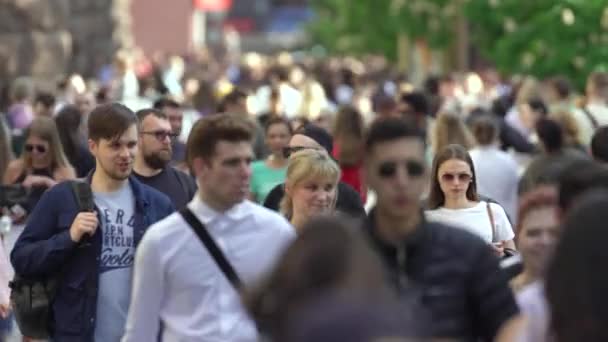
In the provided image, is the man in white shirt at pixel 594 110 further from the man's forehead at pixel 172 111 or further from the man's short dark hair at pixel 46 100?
the man's short dark hair at pixel 46 100

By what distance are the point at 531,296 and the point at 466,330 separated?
0.23 metres

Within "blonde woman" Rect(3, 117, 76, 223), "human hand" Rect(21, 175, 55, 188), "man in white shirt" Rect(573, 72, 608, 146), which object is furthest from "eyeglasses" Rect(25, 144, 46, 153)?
"man in white shirt" Rect(573, 72, 608, 146)

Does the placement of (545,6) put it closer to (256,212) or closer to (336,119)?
(336,119)

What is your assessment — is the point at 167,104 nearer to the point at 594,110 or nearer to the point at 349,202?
the point at 349,202

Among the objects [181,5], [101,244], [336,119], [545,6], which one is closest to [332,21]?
[181,5]

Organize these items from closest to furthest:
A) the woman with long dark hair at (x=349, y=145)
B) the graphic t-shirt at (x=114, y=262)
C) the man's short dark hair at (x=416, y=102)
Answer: the graphic t-shirt at (x=114, y=262) < the woman with long dark hair at (x=349, y=145) < the man's short dark hair at (x=416, y=102)

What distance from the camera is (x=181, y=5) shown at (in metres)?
99.9

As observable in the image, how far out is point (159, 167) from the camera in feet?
38.4

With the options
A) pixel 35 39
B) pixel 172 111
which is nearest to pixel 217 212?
pixel 172 111

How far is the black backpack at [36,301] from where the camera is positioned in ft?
31.4

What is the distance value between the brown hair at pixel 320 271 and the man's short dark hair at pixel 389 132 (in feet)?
6.28

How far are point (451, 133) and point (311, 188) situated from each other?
5926 millimetres

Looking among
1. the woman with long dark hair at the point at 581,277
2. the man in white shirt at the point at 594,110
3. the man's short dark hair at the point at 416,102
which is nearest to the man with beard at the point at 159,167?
the woman with long dark hair at the point at 581,277

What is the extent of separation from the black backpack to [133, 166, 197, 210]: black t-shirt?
1.93 meters
